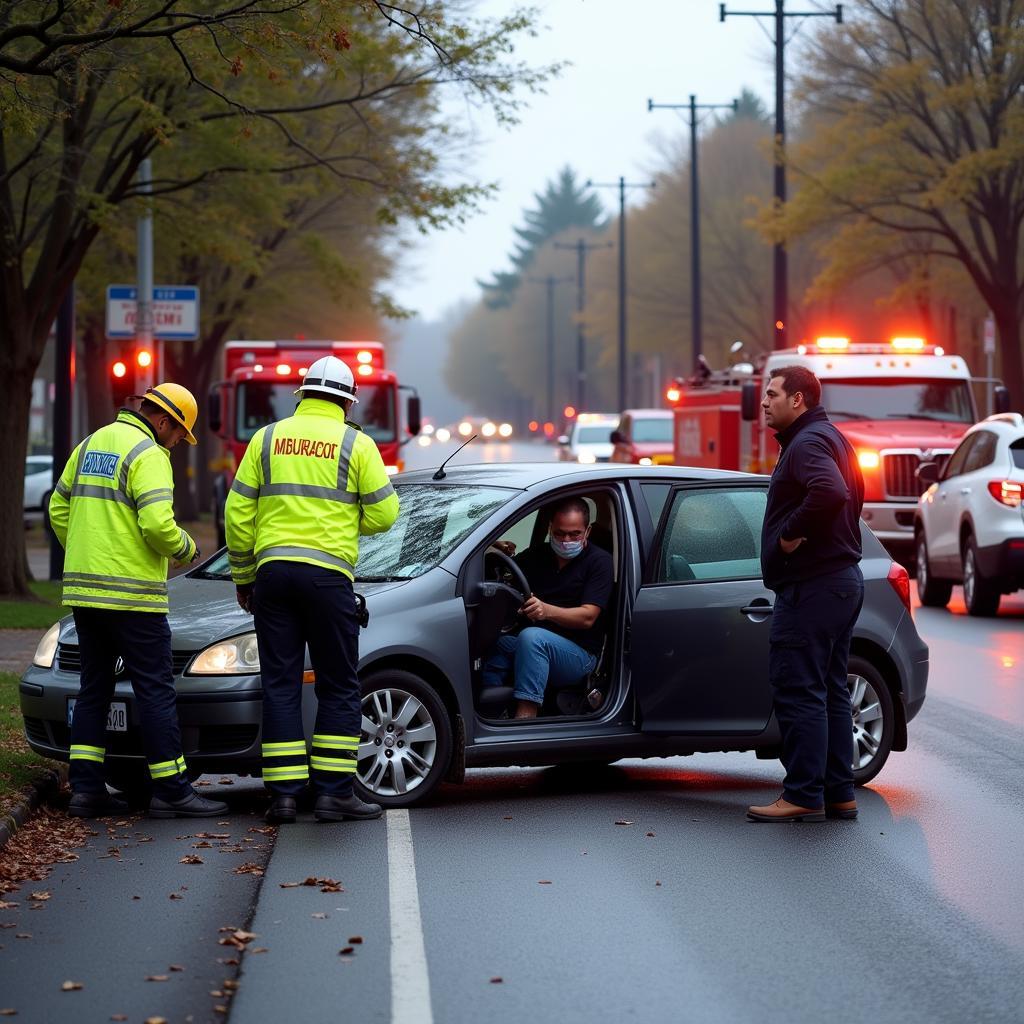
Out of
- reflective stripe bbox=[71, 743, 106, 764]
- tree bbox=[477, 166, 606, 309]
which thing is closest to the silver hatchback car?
reflective stripe bbox=[71, 743, 106, 764]

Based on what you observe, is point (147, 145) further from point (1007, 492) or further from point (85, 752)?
point (85, 752)

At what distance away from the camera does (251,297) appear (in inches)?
1358

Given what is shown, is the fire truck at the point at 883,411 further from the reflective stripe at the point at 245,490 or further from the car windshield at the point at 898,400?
the reflective stripe at the point at 245,490

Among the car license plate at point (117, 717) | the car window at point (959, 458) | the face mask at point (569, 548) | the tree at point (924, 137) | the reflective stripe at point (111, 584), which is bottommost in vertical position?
the car license plate at point (117, 717)

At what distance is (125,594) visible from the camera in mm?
8586

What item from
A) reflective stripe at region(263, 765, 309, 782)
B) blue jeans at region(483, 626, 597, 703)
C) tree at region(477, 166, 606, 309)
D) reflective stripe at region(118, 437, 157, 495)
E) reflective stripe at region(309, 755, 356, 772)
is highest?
tree at region(477, 166, 606, 309)

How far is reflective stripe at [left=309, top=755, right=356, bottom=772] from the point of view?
838 centimetres

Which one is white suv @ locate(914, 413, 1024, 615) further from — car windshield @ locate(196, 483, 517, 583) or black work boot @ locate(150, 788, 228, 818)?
black work boot @ locate(150, 788, 228, 818)

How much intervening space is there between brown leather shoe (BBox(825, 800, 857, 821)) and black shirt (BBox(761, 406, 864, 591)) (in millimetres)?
954

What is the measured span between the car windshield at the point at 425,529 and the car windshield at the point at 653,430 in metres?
26.0

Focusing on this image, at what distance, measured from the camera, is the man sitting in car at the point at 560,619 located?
9.12 m

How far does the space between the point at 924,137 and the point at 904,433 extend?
1517 centimetres

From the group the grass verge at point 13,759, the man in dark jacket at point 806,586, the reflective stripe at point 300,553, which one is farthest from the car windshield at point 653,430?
the reflective stripe at point 300,553

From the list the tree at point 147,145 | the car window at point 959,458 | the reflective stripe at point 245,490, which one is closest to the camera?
the reflective stripe at point 245,490
